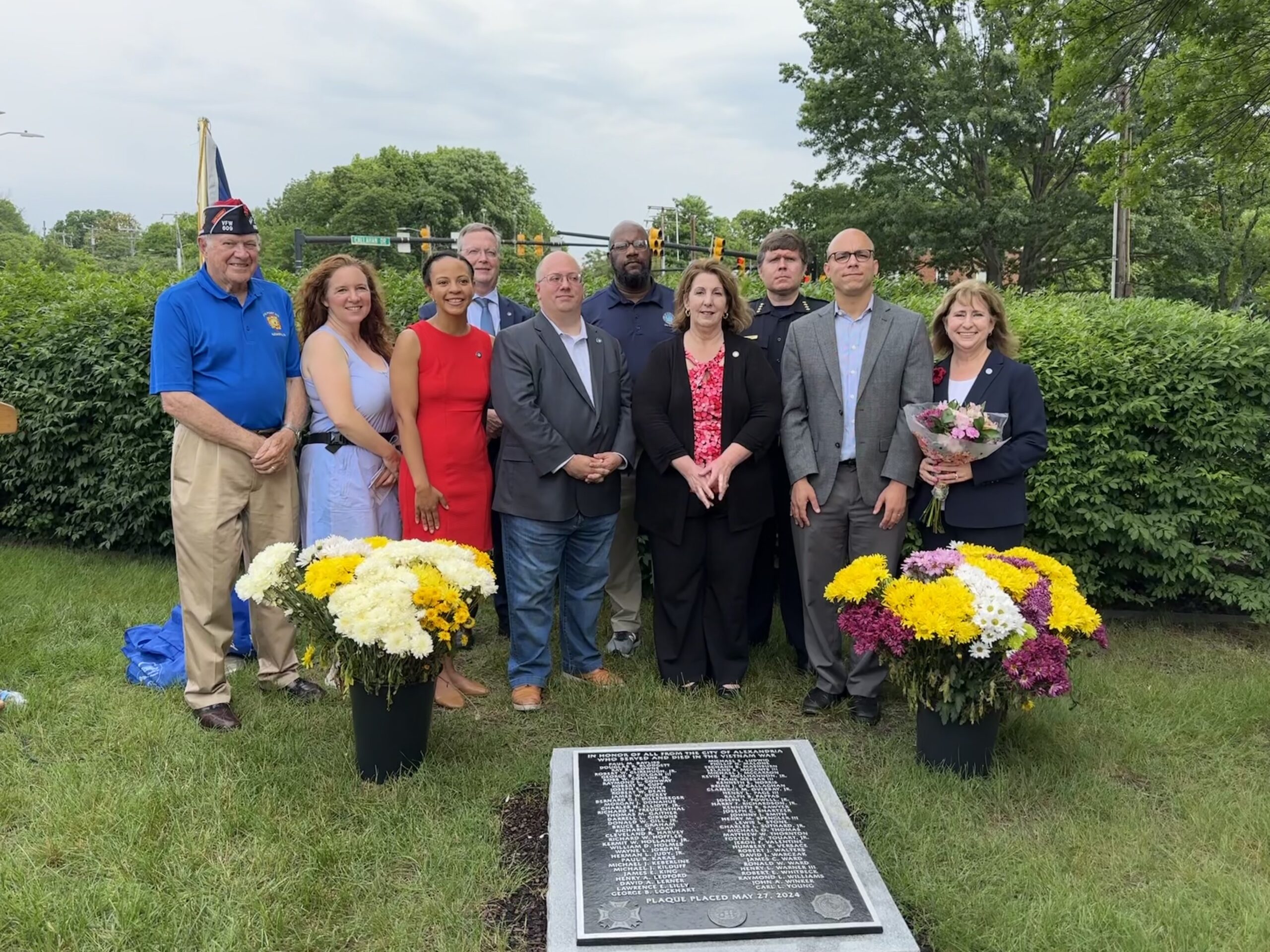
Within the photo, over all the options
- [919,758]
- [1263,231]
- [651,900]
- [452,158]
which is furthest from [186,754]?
[452,158]

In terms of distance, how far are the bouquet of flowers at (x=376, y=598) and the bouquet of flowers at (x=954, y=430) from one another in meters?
2.01

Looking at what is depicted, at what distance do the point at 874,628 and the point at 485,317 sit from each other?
298 centimetres

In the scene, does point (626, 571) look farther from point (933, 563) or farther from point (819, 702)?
point (933, 563)

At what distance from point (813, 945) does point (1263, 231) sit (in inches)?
1217

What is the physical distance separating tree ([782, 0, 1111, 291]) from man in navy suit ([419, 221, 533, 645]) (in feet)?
74.9

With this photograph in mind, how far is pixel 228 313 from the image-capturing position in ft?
14.0

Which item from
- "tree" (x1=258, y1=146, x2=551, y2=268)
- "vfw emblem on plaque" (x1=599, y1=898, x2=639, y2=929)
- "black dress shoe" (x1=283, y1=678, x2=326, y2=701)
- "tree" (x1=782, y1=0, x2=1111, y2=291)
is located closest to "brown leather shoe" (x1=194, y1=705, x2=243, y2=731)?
"black dress shoe" (x1=283, y1=678, x2=326, y2=701)

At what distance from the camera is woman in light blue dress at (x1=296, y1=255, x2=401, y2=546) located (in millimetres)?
4324

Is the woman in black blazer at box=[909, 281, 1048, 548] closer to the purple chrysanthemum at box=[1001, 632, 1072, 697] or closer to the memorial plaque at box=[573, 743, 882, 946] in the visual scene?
the purple chrysanthemum at box=[1001, 632, 1072, 697]

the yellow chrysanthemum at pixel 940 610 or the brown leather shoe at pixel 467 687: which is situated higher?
the yellow chrysanthemum at pixel 940 610

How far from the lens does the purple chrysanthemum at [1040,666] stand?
11.6 ft

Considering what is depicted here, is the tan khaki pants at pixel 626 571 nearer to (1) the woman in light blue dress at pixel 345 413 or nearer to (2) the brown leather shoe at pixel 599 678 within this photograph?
(2) the brown leather shoe at pixel 599 678

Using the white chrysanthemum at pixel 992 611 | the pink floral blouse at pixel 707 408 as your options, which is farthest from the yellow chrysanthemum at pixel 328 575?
the white chrysanthemum at pixel 992 611

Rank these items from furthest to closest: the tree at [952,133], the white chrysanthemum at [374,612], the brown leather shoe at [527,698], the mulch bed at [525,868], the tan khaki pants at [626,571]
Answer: the tree at [952,133] < the tan khaki pants at [626,571] < the brown leather shoe at [527,698] < the white chrysanthemum at [374,612] < the mulch bed at [525,868]
